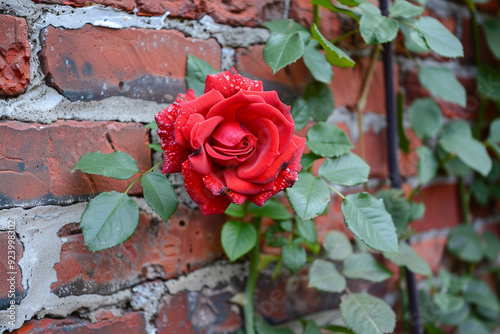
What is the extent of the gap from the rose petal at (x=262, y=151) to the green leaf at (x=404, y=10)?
254 mm

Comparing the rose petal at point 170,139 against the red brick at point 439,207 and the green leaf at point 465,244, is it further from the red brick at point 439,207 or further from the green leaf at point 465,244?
the green leaf at point 465,244

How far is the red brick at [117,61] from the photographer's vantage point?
0.41 meters

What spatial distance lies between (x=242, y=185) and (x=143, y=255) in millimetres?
179

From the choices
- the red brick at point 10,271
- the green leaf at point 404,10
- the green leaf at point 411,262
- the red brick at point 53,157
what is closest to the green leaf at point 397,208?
the green leaf at point 411,262

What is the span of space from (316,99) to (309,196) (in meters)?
0.17

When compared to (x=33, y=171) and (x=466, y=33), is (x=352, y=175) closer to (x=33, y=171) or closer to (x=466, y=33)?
(x=33, y=171)

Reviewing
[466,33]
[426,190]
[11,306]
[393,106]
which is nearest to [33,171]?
[11,306]

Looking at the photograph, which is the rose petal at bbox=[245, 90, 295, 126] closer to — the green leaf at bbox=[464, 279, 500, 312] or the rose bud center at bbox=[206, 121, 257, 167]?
the rose bud center at bbox=[206, 121, 257, 167]

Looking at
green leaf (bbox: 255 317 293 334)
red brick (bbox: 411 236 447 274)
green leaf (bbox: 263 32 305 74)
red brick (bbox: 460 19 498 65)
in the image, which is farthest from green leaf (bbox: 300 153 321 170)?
red brick (bbox: 460 19 498 65)

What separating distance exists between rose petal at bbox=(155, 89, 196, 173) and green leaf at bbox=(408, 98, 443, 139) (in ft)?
1.44

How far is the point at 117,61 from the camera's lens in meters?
0.44

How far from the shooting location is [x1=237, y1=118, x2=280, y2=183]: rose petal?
350mm

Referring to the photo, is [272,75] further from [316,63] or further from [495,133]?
[495,133]

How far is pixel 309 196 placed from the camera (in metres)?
0.42
